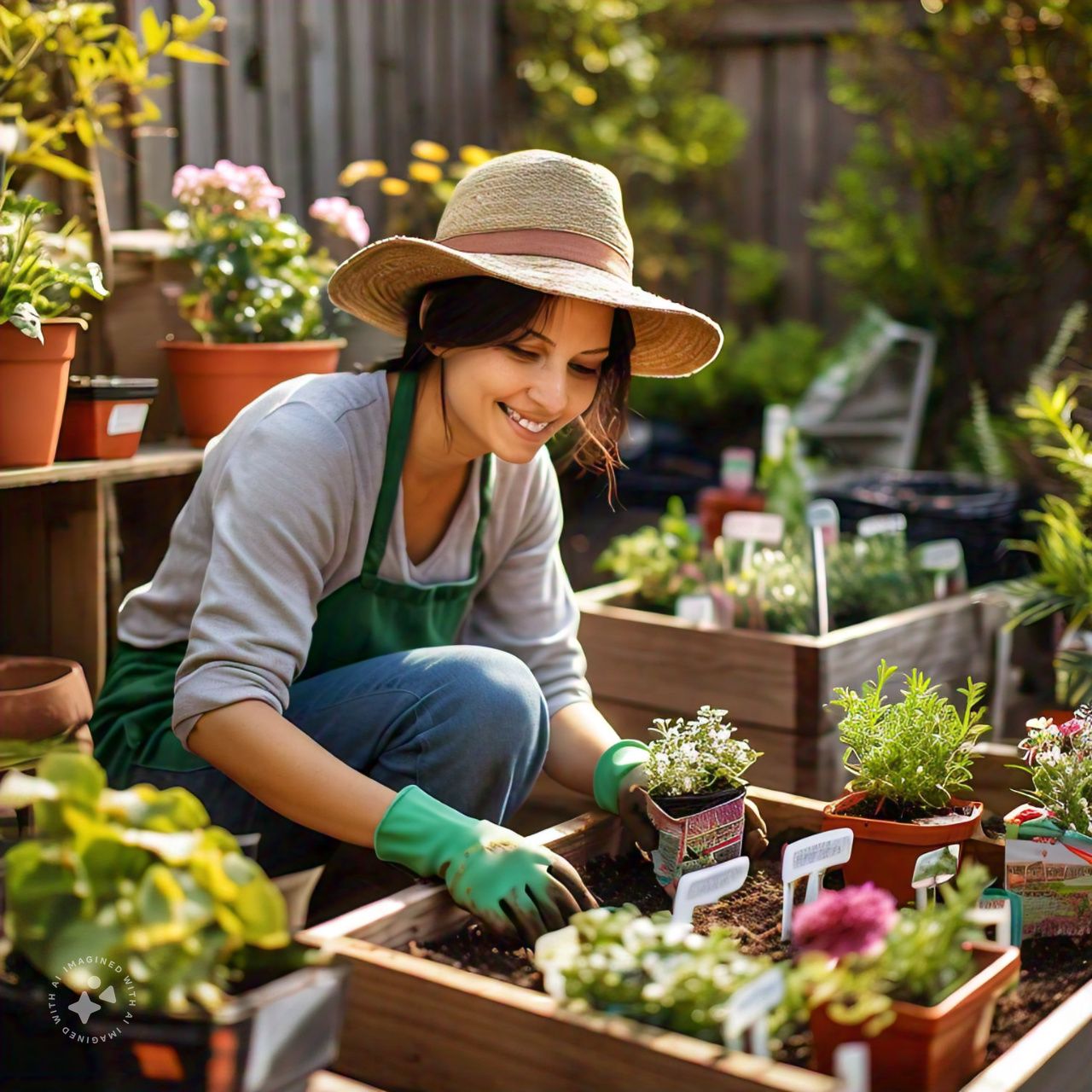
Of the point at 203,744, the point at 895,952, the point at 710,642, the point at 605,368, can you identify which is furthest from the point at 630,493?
the point at 895,952

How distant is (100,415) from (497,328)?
0.78 m

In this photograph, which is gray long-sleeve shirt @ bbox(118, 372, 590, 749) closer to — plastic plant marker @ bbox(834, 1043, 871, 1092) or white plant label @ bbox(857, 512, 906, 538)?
plastic plant marker @ bbox(834, 1043, 871, 1092)

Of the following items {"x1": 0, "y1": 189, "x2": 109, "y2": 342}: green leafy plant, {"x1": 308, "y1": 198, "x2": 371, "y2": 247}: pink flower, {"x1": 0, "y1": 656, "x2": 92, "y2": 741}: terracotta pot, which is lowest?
{"x1": 0, "y1": 656, "x2": 92, "y2": 741}: terracotta pot

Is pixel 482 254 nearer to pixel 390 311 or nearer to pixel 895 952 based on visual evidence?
pixel 390 311

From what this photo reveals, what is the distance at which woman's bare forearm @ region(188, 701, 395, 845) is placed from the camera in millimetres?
1475

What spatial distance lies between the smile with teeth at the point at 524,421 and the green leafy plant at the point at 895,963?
71 centimetres

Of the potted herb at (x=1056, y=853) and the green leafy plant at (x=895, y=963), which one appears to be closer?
the green leafy plant at (x=895, y=963)

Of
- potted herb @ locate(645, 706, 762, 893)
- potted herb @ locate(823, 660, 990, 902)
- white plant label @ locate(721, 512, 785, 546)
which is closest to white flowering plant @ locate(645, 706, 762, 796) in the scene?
potted herb @ locate(645, 706, 762, 893)

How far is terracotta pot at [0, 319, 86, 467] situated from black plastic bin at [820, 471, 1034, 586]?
1784 millimetres

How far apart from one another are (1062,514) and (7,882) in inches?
78.6

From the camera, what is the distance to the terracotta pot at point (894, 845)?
1510 millimetres

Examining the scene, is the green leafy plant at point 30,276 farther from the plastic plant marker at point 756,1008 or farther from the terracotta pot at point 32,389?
the plastic plant marker at point 756,1008

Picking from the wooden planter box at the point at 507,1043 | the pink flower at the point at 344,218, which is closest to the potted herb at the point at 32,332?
the pink flower at the point at 344,218

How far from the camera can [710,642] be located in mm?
2469
